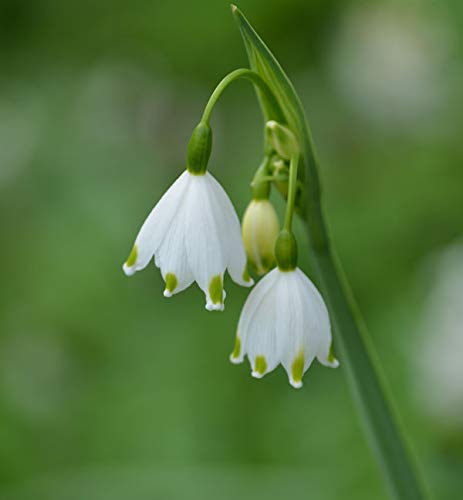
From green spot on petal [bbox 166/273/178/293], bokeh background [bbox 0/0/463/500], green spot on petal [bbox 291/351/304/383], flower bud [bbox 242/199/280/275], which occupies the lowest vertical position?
green spot on petal [bbox 291/351/304/383]

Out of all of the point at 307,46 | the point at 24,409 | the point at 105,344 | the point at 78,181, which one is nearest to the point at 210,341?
the point at 105,344

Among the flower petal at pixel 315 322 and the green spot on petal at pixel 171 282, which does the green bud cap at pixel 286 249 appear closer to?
the flower petal at pixel 315 322

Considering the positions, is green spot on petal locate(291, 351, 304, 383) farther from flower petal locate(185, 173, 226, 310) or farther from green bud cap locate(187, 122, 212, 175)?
green bud cap locate(187, 122, 212, 175)

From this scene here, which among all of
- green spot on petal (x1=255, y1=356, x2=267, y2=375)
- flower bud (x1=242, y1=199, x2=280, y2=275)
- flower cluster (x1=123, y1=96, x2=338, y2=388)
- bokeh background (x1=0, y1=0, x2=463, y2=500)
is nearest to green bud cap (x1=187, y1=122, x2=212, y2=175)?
flower cluster (x1=123, y1=96, x2=338, y2=388)

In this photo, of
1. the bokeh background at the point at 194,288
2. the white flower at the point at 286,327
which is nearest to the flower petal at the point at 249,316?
the white flower at the point at 286,327

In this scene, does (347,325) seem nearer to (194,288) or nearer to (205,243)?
(205,243)

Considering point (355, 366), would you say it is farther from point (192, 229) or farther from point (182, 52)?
point (182, 52)
